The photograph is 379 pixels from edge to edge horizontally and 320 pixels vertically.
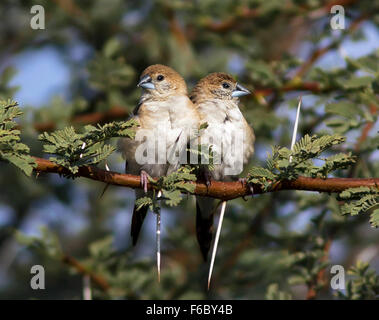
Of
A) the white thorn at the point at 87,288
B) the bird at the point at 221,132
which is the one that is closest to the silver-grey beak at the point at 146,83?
the bird at the point at 221,132

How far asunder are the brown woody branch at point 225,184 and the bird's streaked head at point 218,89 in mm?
2028

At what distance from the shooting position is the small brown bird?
17.5 feet

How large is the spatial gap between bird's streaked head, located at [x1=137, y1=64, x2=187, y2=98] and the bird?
26 cm

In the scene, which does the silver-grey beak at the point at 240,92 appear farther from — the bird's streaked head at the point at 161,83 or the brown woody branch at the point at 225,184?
the brown woody branch at the point at 225,184

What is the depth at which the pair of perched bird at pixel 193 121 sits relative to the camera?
5.43m

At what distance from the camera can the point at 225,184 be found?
412 centimetres

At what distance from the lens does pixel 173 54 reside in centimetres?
779

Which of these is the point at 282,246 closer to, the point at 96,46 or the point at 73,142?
the point at 73,142

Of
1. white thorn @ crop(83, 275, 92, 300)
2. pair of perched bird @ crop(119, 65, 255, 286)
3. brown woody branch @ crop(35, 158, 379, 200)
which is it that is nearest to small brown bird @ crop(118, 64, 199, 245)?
pair of perched bird @ crop(119, 65, 255, 286)

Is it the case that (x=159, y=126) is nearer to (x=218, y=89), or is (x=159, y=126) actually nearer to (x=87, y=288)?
(x=218, y=89)

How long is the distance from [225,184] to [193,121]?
4.62 ft

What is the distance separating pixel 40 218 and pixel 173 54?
3527mm

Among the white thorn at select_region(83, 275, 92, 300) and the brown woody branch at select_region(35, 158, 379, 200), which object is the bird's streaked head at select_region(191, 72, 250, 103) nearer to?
the brown woody branch at select_region(35, 158, 379, 200)
